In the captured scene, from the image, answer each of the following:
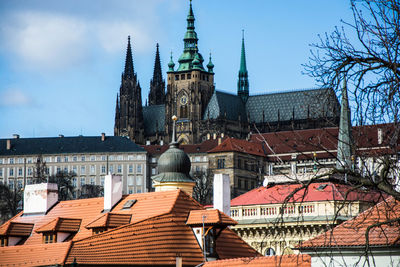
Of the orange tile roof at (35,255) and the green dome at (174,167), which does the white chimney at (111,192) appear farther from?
the green dome at (174,167)

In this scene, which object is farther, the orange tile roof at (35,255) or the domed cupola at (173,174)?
the domed cupola at (173,174)

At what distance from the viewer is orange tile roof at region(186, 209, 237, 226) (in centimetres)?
3703

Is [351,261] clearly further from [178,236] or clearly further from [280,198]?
[280,198]

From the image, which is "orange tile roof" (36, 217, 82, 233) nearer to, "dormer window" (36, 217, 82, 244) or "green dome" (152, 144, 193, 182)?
"dormer window" (36, 217, 82, 244)

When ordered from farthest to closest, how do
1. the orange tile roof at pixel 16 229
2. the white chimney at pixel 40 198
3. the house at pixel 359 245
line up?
1. the white chimney at pixel 40 198
2. the orange tile roof at pixel 16 229
3. the house at pixel 359 245

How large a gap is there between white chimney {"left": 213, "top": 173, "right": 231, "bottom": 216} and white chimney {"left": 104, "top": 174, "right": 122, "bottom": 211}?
4.60m

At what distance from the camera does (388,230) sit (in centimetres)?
2347

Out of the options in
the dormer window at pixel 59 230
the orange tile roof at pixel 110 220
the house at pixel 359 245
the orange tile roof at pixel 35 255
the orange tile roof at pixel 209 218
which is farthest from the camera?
the dormer window at pixel 59 230

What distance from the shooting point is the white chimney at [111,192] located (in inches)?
1695

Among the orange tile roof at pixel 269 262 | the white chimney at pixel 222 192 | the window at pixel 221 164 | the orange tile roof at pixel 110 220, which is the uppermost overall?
the window at pixel 221 164

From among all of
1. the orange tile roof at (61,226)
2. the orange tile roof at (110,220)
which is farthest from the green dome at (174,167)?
the orange tile roof at (110,220)

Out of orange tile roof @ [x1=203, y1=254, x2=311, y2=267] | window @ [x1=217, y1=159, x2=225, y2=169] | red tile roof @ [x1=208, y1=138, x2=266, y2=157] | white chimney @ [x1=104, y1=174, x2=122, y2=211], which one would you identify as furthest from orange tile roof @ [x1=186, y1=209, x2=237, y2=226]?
window @ [x1=217, y1=159, x2=225, y2=169]

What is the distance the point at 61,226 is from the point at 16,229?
4.03 meters

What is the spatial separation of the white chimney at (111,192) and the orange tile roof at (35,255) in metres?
6.42
